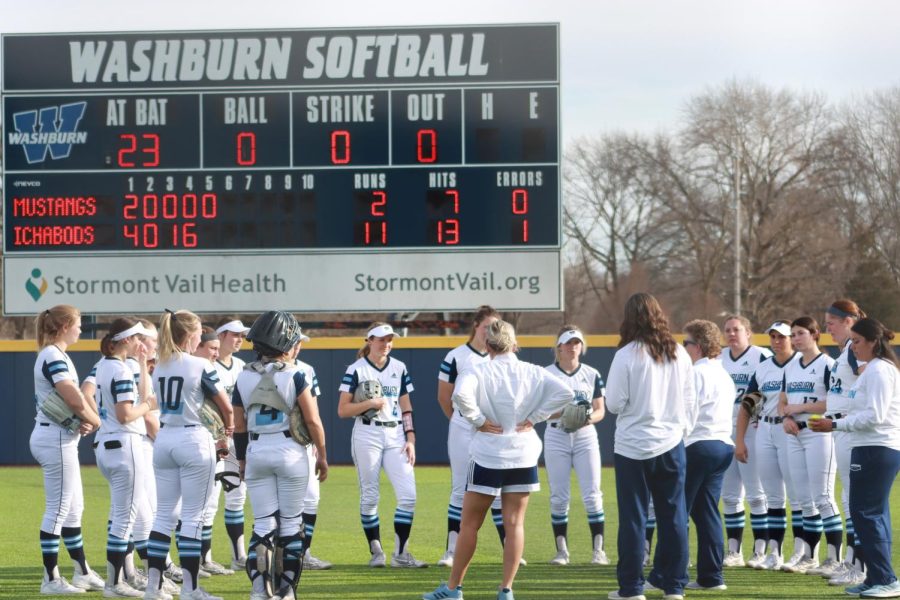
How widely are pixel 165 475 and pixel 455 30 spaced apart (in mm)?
11706

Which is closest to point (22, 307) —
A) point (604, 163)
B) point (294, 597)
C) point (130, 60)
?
point (130, 60)

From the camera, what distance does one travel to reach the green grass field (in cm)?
917

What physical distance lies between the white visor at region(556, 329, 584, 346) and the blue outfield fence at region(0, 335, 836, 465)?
9.42 meters

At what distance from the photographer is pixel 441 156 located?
18781mm

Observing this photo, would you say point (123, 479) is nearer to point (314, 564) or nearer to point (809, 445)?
point (314, 564)

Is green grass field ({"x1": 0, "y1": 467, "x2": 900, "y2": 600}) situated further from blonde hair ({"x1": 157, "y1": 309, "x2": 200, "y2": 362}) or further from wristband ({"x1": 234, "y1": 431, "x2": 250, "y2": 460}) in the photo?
blonde hair ({"x1": 157, "y1": 309, "x2": 200, "y2": 362})

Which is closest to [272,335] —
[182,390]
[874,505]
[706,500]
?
[182,390]

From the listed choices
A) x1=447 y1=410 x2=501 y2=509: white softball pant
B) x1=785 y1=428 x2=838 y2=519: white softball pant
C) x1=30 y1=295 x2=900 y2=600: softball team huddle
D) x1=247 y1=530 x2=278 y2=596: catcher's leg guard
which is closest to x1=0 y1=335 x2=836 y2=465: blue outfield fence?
x1=447 y1=410 x2=501 y2=509: white softball pant

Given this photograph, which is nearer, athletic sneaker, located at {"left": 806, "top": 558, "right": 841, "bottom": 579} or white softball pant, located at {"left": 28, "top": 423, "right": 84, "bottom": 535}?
white softball pant, located at {"left": 28, "top": 423, "right": 84, "bottom": 535}

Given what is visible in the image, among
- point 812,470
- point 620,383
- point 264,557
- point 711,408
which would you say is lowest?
point 264,557

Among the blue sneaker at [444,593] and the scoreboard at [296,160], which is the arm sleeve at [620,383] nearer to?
the blue sneaker at [444,593]

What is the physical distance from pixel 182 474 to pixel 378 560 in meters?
2.55

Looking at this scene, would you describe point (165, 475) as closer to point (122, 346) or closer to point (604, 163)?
point (122, 346)

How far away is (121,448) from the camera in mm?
8906
